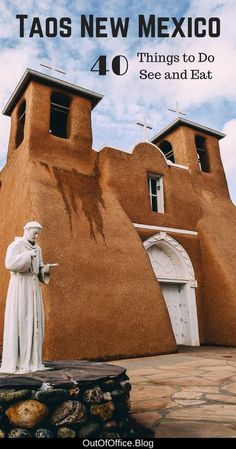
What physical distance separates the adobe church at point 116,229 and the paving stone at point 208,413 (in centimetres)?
443

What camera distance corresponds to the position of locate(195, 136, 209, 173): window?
15.4 m

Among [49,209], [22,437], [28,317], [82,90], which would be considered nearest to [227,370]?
[28,317]

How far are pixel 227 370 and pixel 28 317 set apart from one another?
451 cm

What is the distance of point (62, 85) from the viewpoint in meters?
12.1

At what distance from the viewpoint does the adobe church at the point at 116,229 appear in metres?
8.64

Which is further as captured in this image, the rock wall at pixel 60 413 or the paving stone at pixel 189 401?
the paving stone at pixel 189 401

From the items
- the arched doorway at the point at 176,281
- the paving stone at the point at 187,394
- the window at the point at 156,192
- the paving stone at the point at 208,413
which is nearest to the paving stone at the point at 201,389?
the paving stone at the point at 187,394

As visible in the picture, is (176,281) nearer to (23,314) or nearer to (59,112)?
(59,112)

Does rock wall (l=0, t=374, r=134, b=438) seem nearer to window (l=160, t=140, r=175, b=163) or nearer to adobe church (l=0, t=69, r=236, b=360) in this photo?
adobe church (l=0, t=69, r=236, b=360)

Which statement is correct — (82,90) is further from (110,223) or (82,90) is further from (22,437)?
(22,437)

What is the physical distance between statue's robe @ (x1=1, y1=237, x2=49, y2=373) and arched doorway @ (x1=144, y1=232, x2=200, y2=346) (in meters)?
7.90

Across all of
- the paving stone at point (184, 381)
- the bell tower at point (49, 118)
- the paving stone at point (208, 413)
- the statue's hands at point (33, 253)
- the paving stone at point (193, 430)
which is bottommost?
the paving stone at point (193, 430)

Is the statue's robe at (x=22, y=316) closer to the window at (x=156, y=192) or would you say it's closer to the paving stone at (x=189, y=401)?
the paving stone at (x=189, y=401)

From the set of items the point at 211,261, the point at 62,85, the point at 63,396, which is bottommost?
the point at 63,396
